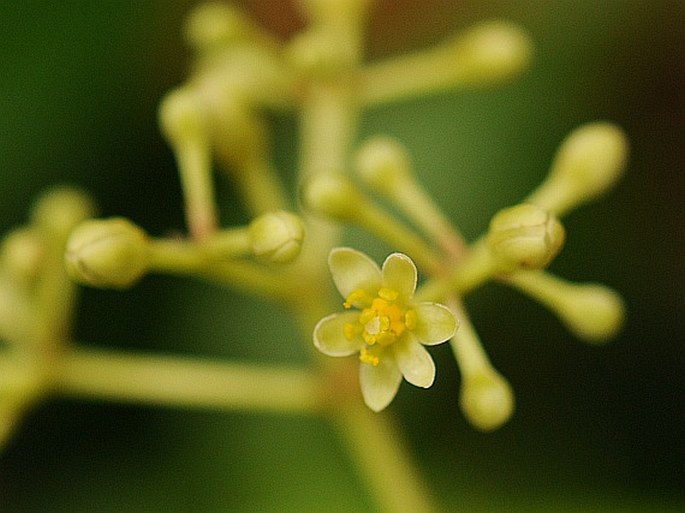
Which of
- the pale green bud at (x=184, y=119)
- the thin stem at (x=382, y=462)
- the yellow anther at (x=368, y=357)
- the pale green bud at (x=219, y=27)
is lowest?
the yellow anther at (x=368, y=357)

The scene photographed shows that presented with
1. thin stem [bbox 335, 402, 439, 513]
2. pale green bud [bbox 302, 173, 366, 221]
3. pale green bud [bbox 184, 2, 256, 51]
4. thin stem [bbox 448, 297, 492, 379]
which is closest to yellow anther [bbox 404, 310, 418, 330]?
thin stem [bbox 448, 297, 492, 379]

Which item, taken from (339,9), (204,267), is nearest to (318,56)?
(339,9)

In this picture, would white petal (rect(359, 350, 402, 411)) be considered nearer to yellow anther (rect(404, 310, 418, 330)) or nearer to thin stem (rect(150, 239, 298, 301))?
yellow anther (rect(404, 310, 418, 330))

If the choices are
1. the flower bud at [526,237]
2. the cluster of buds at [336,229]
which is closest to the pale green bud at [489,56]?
the cluster of buds at [336,229]

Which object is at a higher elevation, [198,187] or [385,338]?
[198,187]

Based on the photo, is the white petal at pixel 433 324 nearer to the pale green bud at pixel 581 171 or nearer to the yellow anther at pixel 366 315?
the yellow anther at pixel 366 315

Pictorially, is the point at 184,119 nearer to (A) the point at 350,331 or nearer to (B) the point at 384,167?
(B) the point at 384,167
